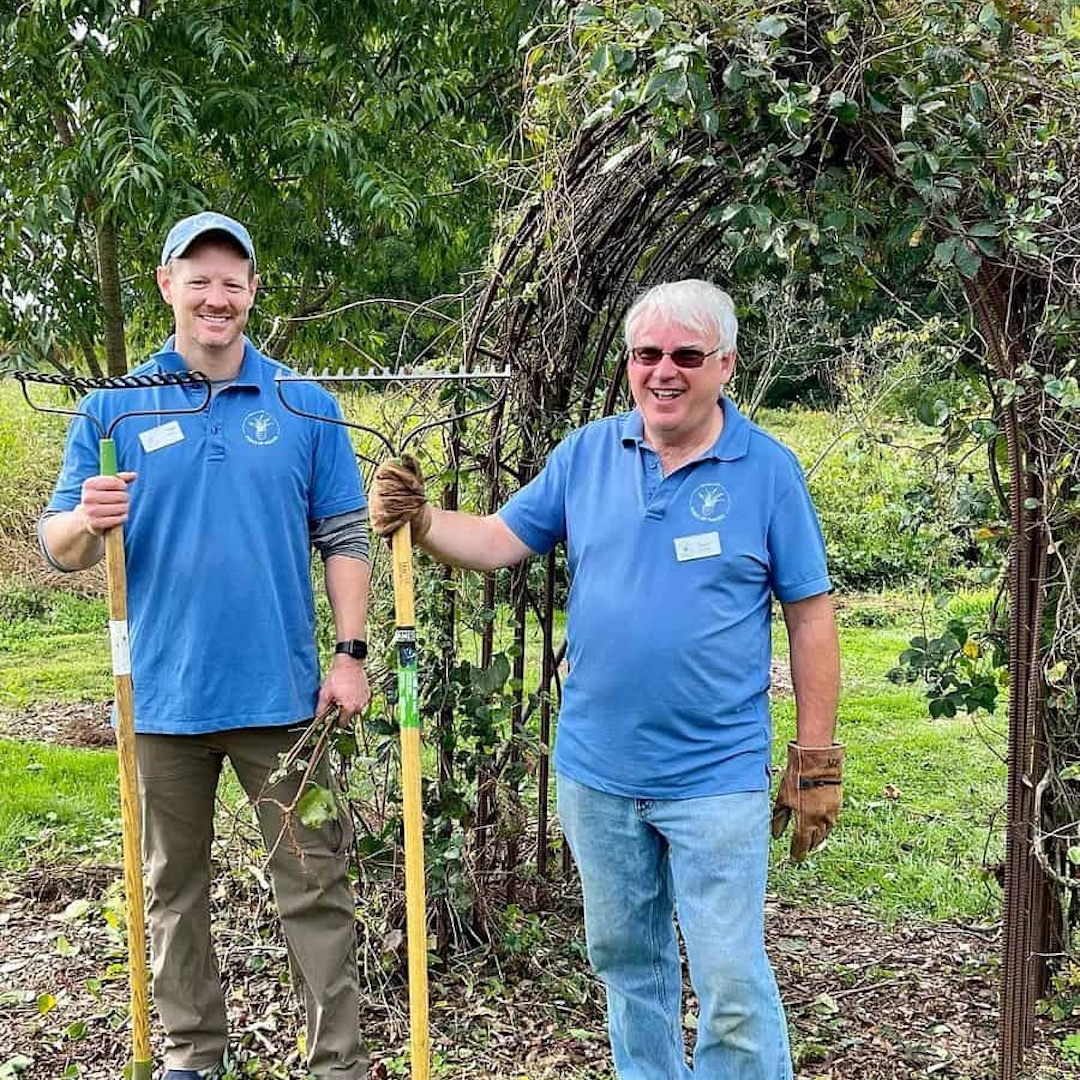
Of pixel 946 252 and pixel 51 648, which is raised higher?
pixel 946 252

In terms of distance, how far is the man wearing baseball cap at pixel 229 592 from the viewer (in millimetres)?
2518

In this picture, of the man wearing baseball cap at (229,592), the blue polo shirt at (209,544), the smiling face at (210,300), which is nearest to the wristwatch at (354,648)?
the man wearing baseball cap at (229,592)

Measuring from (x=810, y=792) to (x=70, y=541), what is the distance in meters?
1.60

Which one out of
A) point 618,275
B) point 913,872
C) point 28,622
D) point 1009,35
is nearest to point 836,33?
point 1009,35

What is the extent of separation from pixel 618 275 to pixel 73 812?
3091 mm

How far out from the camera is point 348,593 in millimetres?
2721

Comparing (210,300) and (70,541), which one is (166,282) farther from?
(70,541)

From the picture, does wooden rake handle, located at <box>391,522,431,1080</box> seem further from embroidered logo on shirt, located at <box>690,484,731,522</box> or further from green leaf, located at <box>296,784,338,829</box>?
embroidered logo on shirt, located at <box>690,484,731,522</box>

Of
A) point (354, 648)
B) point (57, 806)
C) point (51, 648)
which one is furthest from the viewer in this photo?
point (51, 648)

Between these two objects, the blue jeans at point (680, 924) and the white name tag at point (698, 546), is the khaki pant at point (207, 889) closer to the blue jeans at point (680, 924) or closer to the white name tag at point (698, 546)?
the blue jeans at point (680, 924)

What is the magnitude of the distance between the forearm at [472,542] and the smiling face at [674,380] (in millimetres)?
438

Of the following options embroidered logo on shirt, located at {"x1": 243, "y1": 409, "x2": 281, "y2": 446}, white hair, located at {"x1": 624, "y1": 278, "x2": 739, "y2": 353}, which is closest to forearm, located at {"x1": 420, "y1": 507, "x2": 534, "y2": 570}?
embroidered logo on shirt, located at {"x1": 243, "y1": 409, "x2": 281, "y2": 446}

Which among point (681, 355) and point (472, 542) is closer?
point (681, 355)

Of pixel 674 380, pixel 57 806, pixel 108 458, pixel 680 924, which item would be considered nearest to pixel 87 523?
pixel 108 458
